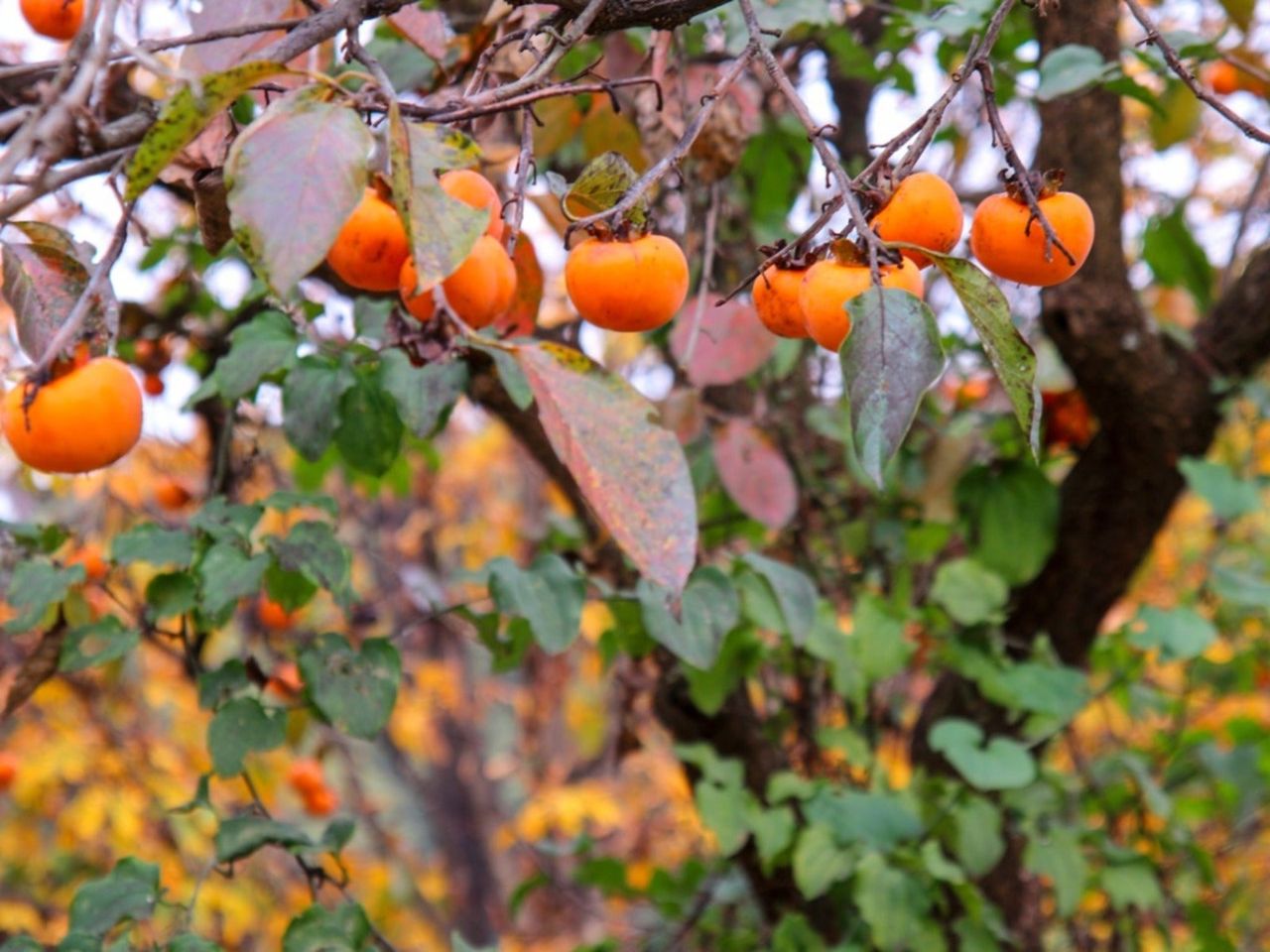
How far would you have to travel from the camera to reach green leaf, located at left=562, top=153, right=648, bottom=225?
2.23ft

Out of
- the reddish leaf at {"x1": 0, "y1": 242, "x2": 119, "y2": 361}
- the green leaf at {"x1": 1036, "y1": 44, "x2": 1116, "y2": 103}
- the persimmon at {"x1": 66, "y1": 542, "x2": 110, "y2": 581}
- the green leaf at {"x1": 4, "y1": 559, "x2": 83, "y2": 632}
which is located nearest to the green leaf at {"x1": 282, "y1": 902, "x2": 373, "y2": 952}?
the green leaf at {"x1": 4, "y1": 559, "x2": 83, "y2": 632}

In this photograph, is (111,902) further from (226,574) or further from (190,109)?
(190,109)

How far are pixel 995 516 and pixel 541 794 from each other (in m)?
2.99

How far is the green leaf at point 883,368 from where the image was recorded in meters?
0.56

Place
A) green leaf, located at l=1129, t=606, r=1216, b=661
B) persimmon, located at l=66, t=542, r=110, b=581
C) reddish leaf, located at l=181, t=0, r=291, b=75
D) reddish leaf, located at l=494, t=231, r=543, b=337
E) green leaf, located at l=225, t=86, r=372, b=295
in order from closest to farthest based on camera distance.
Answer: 1. green leaf, located at l=225, t=86, r=372, b=295
2. reddish leaf, located at l=181, t=0, r=291, b=75
3. reddish leaf, located at l=494, t=231, r=543, b=337
4. persimmon, located at l=66, t=542, r=110, b=581
5. green leaf, located at l=1129, t=606, r=1216, b=661

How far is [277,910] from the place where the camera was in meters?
3.83

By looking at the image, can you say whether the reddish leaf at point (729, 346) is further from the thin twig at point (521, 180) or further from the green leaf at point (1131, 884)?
the green leaf at point (1131, 884)

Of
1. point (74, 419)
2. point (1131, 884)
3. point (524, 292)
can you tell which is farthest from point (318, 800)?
point (74, 419)

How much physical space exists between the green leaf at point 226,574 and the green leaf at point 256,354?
6.2 inches

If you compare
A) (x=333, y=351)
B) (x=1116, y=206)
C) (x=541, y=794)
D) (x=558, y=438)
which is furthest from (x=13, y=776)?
(x=558, y=438)

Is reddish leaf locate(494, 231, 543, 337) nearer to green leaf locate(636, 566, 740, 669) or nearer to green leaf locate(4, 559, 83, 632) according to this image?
green leaf locate(636, 566, 740, 669)

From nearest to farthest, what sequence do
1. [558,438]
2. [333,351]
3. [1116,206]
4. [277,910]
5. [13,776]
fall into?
[558,438], [333,351], [1116,206], [13,776], [277,910]

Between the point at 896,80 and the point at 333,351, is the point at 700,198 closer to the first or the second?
the point at 896,80

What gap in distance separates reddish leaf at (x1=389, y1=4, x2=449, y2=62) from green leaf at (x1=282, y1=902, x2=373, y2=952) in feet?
2.39
